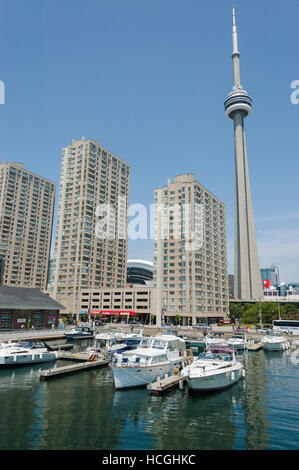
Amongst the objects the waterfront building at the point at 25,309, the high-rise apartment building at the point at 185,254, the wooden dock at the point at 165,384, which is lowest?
the wooden dock at the point at 165,384

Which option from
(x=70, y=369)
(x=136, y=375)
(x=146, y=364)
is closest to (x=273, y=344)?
(x=146, y=364)

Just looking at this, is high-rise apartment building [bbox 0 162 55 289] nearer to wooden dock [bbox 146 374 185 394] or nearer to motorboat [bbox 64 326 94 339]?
motorboat [bbox 64 326 94 339]

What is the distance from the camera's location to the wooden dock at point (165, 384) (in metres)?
32.8

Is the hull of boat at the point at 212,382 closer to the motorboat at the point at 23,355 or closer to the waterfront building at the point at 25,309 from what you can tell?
the motorboat at the point at 23,355

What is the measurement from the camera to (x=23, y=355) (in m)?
47.3

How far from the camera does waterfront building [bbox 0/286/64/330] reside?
77312mm

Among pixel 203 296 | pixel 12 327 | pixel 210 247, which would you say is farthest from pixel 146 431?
pixel 210 247

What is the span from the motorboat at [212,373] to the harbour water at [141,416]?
0.91 m

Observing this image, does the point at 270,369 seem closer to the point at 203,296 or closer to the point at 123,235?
the point at 203,296

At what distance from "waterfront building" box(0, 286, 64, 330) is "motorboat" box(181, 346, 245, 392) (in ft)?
186

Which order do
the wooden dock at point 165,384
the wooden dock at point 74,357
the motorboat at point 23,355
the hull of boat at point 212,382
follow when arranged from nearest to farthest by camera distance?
the hull of boat at point 212,382
the wooden dock at point 165,384
the motorboat at point 23,355
the wooden dock at point 74,357

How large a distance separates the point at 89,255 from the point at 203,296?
197 feet

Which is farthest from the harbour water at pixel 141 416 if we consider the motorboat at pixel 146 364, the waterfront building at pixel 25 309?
the waterfront building at pixel 25 309

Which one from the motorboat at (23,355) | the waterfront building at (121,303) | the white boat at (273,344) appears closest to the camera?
the motorboat at (23,355)
